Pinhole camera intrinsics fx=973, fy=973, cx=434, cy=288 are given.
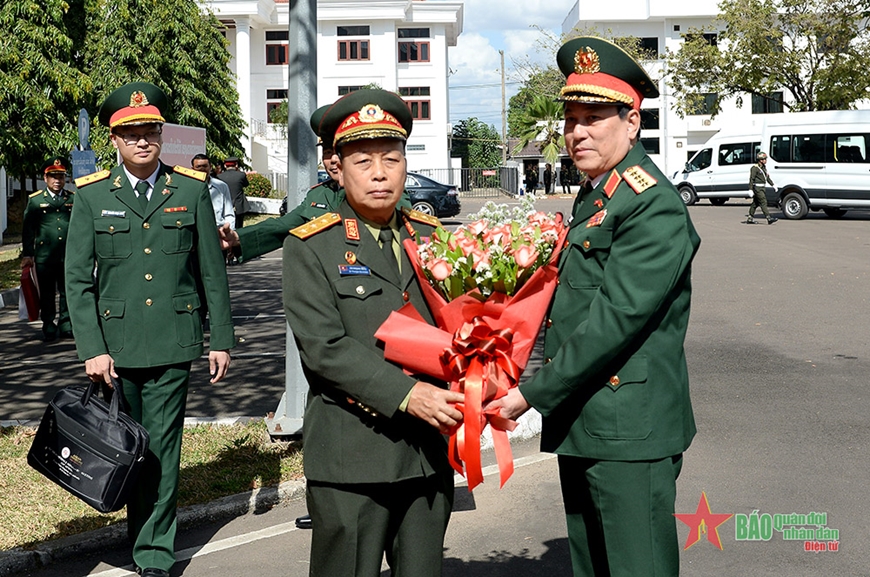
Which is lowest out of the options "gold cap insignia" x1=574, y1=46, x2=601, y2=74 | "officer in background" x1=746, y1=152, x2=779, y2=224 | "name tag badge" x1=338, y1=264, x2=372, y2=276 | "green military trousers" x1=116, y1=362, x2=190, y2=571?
"green military trousers" x1=116, y1=362, x2=190, y2=571

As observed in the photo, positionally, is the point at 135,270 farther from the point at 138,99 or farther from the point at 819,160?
the point at 819,160

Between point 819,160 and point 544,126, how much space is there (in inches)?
1092

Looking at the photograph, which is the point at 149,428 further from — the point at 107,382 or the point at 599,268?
the point at 599,268

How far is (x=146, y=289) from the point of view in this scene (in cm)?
478

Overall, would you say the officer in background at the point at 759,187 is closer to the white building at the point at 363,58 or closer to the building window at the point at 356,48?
the white building at the point at 363,58

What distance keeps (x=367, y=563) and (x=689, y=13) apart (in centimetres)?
6320

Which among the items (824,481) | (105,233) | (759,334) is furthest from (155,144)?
(759,334)

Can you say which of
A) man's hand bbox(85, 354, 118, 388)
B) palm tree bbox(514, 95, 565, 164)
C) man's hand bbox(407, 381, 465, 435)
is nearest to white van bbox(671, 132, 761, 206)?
palm tree bbox(514, 95, 565, 164)

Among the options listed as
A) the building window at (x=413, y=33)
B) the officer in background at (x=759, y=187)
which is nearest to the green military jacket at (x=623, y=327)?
the officer in background at (x=759, y=187)

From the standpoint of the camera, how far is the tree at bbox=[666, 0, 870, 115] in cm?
3684

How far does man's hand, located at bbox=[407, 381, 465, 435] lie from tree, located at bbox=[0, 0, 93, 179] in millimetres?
21004

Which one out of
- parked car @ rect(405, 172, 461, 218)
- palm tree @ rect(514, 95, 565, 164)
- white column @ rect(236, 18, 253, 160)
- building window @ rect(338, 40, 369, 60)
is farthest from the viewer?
building window @ rect(338, 40, 369, 60)

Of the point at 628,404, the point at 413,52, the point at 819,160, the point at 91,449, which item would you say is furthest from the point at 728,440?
the point at 413,52

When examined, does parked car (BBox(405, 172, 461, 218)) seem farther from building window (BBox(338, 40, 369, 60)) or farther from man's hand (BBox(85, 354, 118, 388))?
building window (BBox(338, 40, 369, 60))
